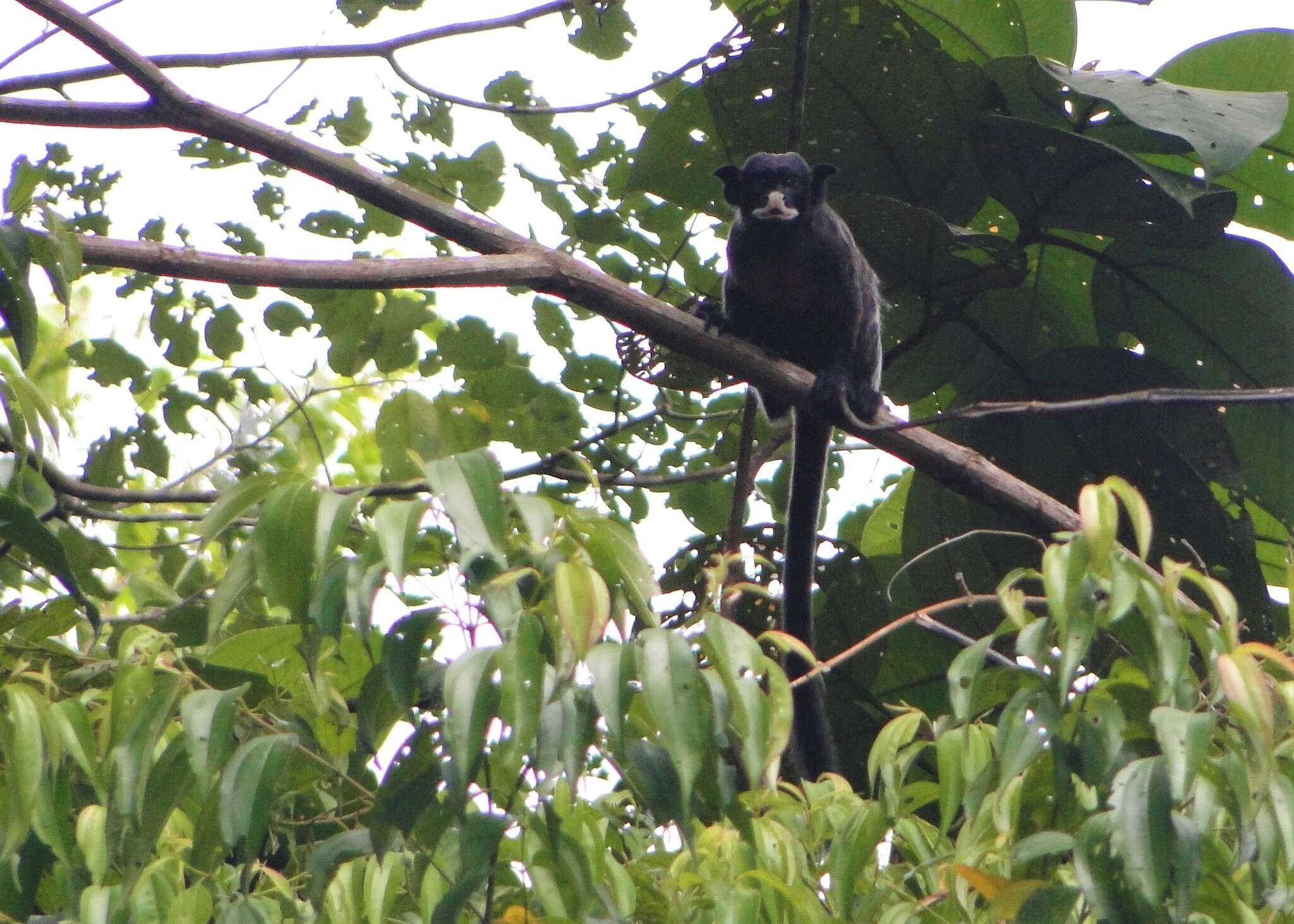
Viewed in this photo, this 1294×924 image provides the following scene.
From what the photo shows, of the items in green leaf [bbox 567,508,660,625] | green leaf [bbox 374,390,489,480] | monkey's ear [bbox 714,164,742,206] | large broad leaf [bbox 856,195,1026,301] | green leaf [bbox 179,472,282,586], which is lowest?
green leaf [bbox 567,508,660,625]

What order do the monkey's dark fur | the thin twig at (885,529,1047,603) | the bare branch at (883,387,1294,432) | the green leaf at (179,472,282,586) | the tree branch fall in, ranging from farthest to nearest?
the monkey's dark fur → the tree branch → the thin twig at (885,529,1047,603) → the bare branch at (883,387,1294,432) → the green leaf at (179,472,282,586)

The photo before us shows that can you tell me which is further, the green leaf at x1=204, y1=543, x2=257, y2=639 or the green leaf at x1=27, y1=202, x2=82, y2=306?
the green leaf at x1=27, y1=202, x2=82, y2=306

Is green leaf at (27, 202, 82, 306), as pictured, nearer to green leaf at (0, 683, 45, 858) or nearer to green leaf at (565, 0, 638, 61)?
green leaf at (0, 683, 45, 858)

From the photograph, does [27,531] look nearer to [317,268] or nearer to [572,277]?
[317,268]

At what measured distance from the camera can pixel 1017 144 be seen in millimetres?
3070

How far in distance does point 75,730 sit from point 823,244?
2835 millimetres

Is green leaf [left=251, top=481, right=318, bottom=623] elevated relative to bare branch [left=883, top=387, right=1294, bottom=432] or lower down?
lower down

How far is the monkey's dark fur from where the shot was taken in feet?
11.8

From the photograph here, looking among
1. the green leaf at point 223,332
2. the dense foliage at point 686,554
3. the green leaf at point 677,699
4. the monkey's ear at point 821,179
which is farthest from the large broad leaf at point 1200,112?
the green leaf at point 223,332


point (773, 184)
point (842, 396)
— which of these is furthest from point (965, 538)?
point (773, 184)

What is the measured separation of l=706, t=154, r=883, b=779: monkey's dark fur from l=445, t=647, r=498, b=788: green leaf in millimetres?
2413

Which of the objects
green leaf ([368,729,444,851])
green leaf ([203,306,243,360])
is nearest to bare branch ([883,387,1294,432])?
green leaf ([368,729,444,851])

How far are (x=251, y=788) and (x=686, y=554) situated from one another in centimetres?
260

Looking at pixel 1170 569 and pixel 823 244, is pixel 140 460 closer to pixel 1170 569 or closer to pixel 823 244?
pixel 823 244
